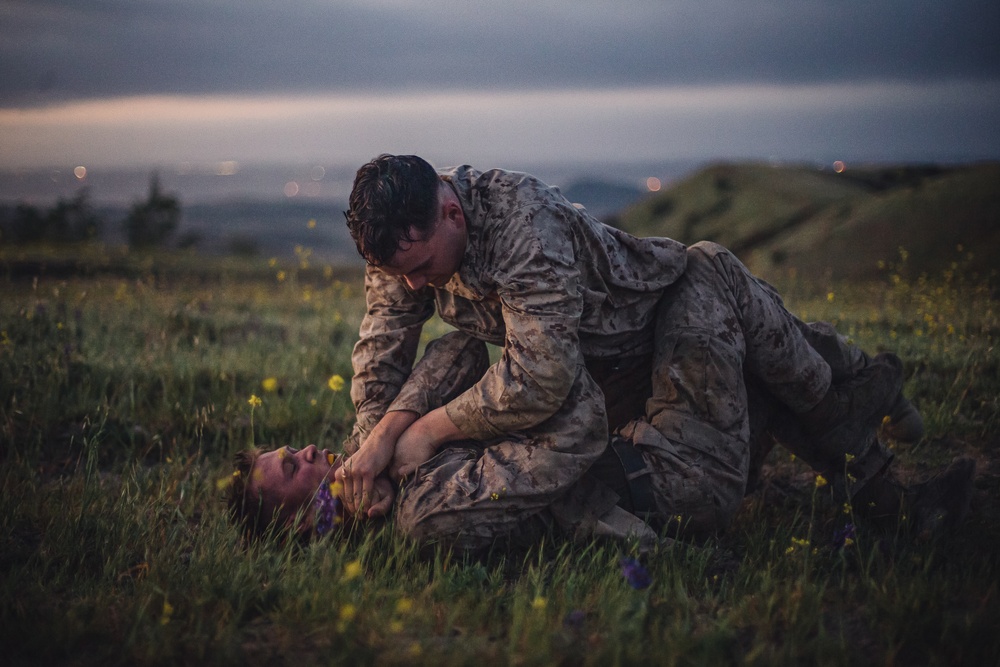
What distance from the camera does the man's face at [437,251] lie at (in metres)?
3.22

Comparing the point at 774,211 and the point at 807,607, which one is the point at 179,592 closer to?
the point at 807,607

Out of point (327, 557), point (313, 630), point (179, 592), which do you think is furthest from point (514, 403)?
point (179, 592)

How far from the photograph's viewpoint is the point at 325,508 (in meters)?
3.32

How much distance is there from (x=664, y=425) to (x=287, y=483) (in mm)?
1803

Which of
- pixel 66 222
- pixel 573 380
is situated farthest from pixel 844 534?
pixel 66 222

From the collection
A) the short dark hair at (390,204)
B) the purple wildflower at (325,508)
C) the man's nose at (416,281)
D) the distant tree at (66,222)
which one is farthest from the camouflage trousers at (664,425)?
the distant tree at (66,222)

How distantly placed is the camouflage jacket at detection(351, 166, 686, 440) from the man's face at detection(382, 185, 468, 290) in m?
0.10

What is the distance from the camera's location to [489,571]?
3234mm

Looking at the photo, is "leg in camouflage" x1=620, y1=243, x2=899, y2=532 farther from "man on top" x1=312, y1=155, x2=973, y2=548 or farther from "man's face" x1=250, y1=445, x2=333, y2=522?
"man's face" x1=250, y1=445, x2=333, y2=522

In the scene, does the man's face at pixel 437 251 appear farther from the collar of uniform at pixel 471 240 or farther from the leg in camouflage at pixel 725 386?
the leg in camouflage at pixel 725 386

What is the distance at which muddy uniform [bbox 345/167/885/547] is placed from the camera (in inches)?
125

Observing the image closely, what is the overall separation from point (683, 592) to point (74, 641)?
2.17 m

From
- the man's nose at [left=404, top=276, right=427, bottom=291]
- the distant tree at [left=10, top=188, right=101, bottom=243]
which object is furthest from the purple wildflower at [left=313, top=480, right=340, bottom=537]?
the distant tree at [left=10, top=188, right=101, bottom=243]

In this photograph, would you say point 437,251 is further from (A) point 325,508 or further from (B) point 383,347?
(A) point 325,508
